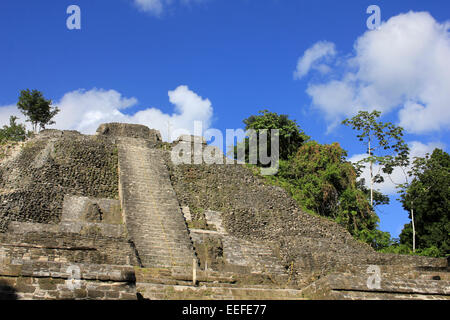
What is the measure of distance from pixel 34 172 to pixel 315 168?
13747 millimetres

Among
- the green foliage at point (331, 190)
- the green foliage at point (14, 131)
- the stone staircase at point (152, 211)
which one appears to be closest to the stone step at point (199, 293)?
the stone staircase at point (152, 211)

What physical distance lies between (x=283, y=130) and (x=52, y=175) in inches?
578

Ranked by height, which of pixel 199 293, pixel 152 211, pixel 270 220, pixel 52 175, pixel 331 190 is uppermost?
pixel 52 175

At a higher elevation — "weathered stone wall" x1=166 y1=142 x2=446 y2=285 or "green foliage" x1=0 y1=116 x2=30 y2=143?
"green foliage" x1=0 y1=116 x2=30 y2=143

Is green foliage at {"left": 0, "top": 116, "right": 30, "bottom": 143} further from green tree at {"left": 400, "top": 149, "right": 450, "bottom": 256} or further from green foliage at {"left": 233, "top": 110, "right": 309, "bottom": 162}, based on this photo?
green tree at {"left": 400, "top": 149, "right": 450, "bottom": 256}

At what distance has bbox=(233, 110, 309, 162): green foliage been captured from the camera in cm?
2911

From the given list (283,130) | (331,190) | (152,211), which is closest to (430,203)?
(331,190)

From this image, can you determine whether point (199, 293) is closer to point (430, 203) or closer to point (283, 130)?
point (430, 203)

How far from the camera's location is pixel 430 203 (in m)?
23.6

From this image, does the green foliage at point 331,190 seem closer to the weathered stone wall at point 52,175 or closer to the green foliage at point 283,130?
the green foliage at point 283,130

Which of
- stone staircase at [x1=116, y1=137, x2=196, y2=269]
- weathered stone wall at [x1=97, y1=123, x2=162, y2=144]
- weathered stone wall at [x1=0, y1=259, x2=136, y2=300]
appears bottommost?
weathered stone wall at [x1=0, y1=259, x2=136, y2=300]

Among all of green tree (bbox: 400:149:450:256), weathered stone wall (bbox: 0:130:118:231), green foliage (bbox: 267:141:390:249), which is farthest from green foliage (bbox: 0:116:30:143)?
green tree (bbox: 400:149:450:256)

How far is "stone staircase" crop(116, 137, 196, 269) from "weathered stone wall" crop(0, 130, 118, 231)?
0.74 meters

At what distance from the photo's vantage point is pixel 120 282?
288 inches
